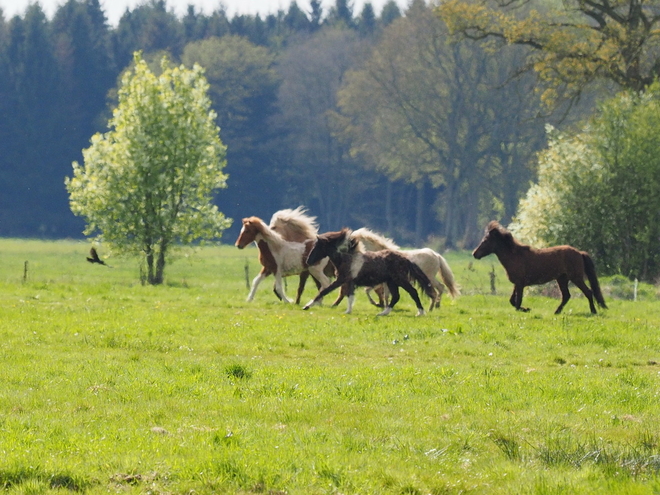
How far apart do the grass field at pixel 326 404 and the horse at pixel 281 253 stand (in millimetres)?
4146

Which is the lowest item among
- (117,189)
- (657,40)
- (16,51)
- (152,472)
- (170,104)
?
(152,472)

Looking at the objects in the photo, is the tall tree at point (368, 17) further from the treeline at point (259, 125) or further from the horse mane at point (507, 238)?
the horse mane at point (507, 238)

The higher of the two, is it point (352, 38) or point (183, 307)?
point (352, 38)

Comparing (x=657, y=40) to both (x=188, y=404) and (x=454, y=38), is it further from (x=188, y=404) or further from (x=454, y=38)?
(x=188, y=404)

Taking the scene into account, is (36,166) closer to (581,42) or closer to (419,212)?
(419,212)

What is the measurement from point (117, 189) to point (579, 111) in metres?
50.9

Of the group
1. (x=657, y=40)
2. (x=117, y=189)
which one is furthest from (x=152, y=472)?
(x=657, y=40)

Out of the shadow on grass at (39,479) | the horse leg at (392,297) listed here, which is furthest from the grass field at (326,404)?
the horse leg at (392,297)

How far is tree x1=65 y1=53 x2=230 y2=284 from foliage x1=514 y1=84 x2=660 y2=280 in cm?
1368

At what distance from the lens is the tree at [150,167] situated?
3788 cm

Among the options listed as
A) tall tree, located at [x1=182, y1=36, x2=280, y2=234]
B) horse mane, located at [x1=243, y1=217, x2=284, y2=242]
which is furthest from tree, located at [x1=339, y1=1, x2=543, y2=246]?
horse mane, located at [x1=243, y1=217, x2=284, y2=242]

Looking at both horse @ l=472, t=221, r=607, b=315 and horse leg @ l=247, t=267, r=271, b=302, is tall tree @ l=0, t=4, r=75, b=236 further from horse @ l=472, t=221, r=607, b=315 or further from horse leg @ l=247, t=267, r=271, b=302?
horse @ l=472, t=221, r=607, b=315

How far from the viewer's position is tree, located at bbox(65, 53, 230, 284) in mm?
37875

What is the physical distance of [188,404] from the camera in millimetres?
11438
